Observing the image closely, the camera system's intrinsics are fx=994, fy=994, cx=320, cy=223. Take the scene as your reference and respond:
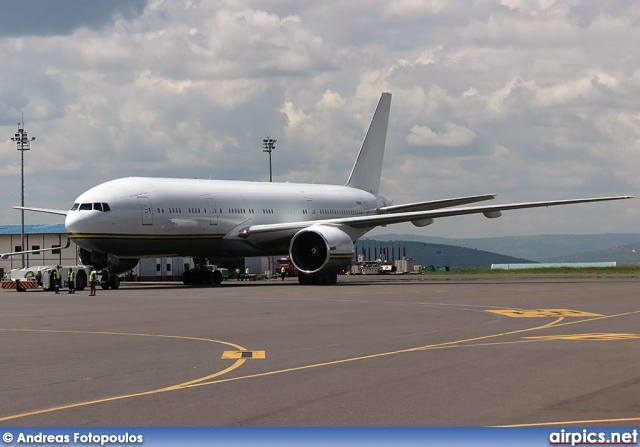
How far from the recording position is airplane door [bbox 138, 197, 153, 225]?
156 feet

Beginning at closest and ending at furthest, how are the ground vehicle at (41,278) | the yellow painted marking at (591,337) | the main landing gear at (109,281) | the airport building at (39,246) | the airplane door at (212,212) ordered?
the yellow painted marking at (591,337) < the main landing gear at (109,281) < the ground vehicle at (41,278) < the airplane door at (212,212) < the airport building at (39,246)

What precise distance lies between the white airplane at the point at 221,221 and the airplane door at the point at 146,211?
29 millimetres

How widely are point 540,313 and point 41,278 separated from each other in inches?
1325

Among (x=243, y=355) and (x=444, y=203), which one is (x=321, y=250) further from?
(x=243, y=355)

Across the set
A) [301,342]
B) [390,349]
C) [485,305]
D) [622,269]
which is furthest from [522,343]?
[622,269]

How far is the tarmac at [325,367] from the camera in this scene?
36.6ft

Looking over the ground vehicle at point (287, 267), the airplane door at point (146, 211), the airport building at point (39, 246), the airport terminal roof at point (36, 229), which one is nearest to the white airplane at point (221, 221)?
the airplane door at point (146, 211)

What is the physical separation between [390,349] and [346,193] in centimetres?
4545

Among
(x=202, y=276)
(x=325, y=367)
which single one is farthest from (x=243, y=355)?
(x=202, y=276)

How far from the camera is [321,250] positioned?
51562 mm

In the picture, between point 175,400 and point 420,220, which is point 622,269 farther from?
point 175,400

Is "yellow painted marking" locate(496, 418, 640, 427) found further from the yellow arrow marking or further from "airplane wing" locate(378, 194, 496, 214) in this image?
"airplane wing" locate(378, 194, 496, 214)

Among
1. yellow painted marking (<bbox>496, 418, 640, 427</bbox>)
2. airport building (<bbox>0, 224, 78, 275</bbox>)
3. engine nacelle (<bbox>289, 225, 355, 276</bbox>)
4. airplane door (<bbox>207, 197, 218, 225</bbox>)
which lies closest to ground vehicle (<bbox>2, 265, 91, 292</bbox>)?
airplane door (<bbox>207, 197, 218, 225</bbox>)

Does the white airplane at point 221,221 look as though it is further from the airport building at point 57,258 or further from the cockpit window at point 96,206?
the airport building at point 57,258
